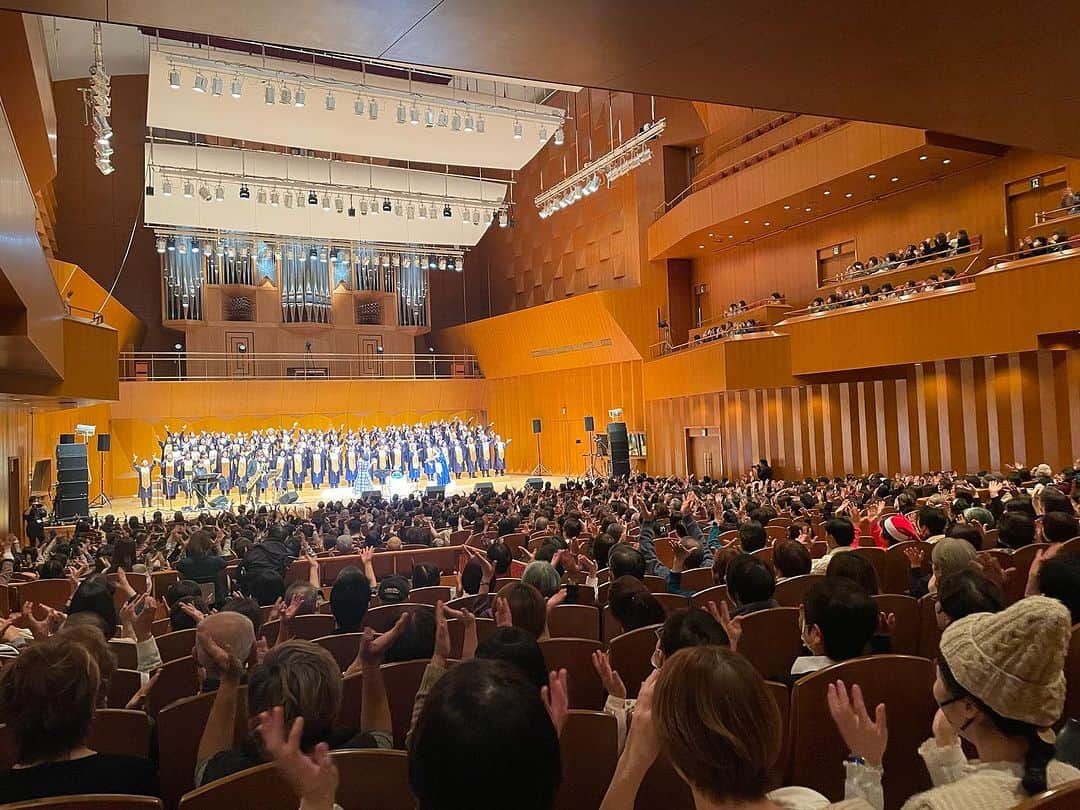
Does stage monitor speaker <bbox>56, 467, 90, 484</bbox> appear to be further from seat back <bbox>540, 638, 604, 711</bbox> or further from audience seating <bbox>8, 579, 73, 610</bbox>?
seat back <bbox>540, 638, 604, 711</bbox>

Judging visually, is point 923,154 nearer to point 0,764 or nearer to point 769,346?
point 769,346

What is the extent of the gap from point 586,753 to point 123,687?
2116mm

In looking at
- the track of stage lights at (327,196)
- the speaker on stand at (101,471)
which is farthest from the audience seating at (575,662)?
the track of stage lights at (327,196)

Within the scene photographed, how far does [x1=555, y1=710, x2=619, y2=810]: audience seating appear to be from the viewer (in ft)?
7.27

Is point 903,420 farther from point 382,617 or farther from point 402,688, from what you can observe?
point 402,688

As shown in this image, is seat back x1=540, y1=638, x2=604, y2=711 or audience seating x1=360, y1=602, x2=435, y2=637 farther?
audience seating x1=360, y1=602, x2=435, y2=637

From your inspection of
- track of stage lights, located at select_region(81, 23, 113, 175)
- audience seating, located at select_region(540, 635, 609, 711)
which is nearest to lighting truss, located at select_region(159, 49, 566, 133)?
track of stage lights, located at select_region(81, 23, 113, 175)

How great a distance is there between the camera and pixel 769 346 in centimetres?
1717

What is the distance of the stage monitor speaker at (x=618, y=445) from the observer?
68.3 ft

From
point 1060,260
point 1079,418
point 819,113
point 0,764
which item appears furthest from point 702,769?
point 1079,418

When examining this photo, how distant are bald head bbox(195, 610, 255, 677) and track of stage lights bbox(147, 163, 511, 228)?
17.4 m

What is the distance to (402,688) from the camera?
9.93 ft

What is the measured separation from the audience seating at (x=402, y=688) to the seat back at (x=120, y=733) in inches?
31.6

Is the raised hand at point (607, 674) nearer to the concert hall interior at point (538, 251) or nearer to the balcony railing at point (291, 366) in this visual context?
the concert hall interior at point (538, 251)
